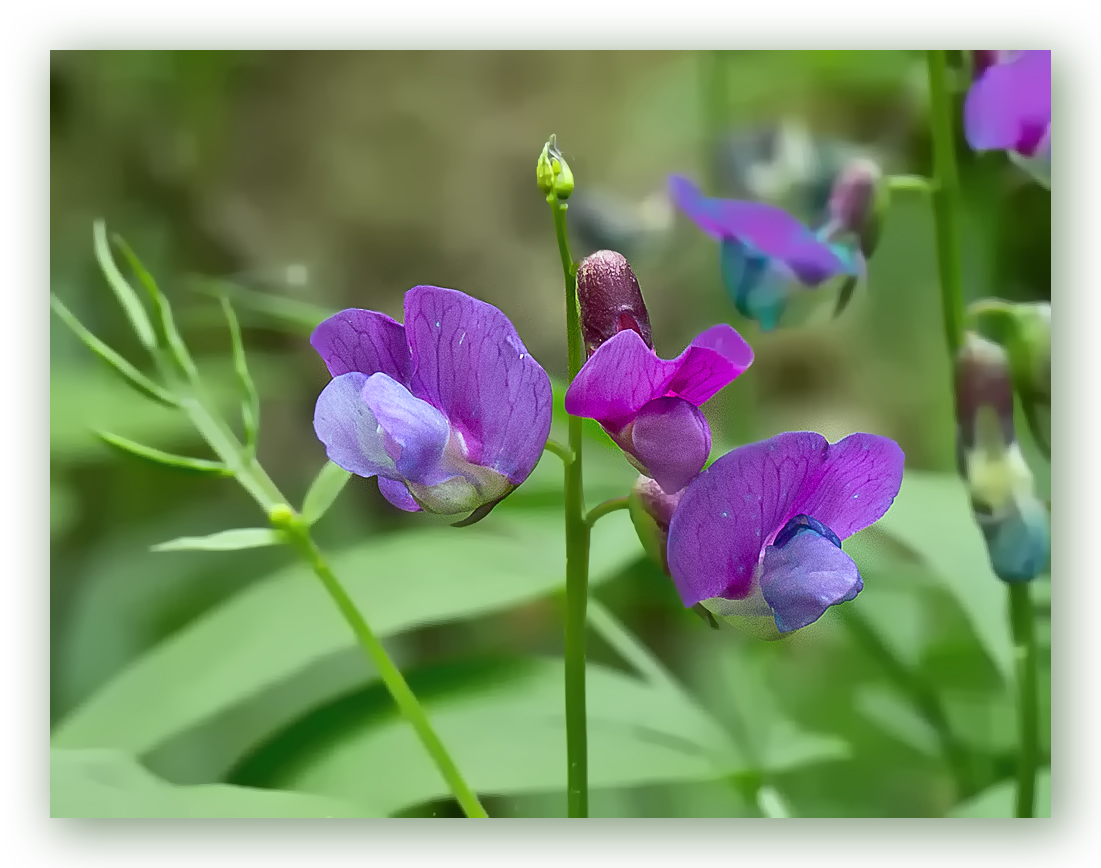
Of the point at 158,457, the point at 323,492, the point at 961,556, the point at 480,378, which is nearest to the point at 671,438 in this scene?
the point at 480,378

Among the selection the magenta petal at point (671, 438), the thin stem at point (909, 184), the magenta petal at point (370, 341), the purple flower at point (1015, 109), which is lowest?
the magenta petal at point (671, 438)

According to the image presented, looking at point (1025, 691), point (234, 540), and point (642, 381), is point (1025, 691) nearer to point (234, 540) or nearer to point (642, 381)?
point (642, 381)

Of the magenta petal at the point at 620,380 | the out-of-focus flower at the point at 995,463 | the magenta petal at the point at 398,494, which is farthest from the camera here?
the out-of-focus flower at the point at 995,463

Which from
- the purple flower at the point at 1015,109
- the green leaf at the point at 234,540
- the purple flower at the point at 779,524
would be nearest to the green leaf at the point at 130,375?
the green leaf at the point at 234,540

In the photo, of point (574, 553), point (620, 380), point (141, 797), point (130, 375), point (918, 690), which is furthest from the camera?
point (918, 690)

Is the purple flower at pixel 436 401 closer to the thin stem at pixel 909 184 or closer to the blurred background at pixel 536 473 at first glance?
the blurred background at pixel 536 473

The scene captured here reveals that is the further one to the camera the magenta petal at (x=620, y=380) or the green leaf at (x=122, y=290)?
the green leaf at (x=122, y=290)

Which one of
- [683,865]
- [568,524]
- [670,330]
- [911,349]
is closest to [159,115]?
[670,330]

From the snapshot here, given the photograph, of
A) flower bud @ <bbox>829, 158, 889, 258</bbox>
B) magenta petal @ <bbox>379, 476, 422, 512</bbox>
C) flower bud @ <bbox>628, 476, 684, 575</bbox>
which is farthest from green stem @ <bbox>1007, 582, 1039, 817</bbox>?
magenta petal @ <bbox>379, 476, 422, 512</bbox>
